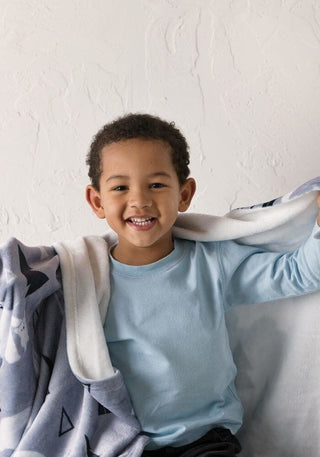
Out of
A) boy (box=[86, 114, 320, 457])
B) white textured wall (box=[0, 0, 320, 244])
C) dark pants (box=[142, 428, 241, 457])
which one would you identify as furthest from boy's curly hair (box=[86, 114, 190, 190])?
dark pants (box=[142, 428, 241, 457])

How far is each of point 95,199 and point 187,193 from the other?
0.16 m

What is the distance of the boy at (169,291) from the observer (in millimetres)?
959

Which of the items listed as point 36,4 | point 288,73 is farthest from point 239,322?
point 36,4

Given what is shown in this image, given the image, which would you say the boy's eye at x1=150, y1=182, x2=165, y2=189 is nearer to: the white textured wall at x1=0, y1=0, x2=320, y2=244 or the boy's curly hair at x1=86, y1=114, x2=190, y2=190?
the boy's curly hair at x1=86, y1=114, x2=190, y2=190

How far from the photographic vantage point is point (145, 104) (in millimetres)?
1134

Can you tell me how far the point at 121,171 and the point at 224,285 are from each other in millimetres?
258

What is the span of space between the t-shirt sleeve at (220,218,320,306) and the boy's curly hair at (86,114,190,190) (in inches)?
6.3

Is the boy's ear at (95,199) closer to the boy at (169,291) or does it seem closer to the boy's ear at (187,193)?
the boy at (169,291)

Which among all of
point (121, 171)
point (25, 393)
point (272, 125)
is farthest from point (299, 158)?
point (25, 393)

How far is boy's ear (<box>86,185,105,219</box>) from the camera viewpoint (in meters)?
1.03

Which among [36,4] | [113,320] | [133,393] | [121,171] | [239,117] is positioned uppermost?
[36,4]

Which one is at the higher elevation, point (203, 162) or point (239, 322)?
point (203, 162)

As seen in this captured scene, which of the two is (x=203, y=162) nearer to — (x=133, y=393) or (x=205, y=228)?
(x=205, y=228)

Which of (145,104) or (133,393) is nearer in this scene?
(133,393)
